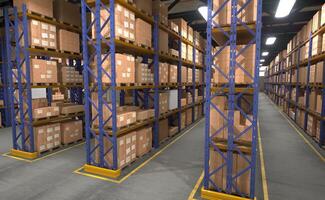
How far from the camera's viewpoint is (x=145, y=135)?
22.5ft

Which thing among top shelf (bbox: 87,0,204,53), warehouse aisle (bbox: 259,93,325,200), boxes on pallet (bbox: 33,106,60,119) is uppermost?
top shelf (bbox: 87,0,204,53)

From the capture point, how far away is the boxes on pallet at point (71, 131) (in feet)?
25.3

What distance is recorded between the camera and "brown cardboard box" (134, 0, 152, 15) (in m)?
6.46

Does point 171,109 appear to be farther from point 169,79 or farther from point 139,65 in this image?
point 139,65

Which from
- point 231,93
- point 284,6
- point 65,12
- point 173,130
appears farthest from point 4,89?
point 284,6

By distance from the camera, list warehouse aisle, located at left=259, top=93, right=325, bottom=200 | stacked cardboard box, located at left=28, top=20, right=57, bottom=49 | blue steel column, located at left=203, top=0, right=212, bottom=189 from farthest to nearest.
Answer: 1. stacked cardboard box, located at left=28, top=20, right=57, bottom=49
2. warehouse aisle, located at left=259, top=93, right=325, bottom=200
3. blue steel column, located at left=203, top=0, right=212, bottom=189

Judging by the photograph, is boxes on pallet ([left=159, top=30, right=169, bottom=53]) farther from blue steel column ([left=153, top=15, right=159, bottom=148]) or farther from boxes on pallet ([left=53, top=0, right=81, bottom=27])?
boxes on pallet ([left=53, top=0, right=81, bottom=27])

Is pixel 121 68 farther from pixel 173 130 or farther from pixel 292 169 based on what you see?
pixel 292 169

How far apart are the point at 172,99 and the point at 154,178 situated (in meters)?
4.25

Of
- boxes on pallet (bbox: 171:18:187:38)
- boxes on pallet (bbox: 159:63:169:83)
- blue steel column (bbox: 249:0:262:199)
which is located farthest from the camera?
boxes on pallet (bbox: 171:18:187:38)

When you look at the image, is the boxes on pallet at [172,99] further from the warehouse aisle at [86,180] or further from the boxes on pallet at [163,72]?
the warehouse aisle at [86,180]

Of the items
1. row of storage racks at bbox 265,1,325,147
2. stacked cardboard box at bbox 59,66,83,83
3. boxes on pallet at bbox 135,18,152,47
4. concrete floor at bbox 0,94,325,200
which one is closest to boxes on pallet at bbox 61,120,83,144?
concrete floor at bbox 0,94,325,200

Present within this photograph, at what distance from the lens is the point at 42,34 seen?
21.7 feet

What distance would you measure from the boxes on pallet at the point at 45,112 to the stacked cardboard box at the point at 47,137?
337 mm
